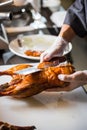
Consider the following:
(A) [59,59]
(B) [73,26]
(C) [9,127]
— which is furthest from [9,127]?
(B) [73,26]

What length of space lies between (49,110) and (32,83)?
11 cm

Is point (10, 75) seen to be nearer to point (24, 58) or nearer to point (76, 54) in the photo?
point (24, 58)

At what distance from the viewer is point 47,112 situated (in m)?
0.94

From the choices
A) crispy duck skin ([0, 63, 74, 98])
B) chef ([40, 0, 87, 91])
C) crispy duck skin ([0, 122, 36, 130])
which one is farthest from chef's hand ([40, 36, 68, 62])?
crispy duck skin ([0, 122, 36, 130])

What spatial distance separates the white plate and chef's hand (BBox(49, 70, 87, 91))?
0.97 ft

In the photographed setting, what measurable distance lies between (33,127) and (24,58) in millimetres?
497

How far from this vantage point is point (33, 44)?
1.38m

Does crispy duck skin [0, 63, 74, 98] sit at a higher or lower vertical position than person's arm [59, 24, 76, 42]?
lower

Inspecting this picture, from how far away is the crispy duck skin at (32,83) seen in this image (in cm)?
95

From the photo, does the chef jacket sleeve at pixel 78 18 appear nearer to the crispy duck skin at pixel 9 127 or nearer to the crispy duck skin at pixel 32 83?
the crispy duck skin at pixel 32 83

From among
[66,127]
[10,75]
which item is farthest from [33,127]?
[10,75]

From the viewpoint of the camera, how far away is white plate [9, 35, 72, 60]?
1282 millimetres

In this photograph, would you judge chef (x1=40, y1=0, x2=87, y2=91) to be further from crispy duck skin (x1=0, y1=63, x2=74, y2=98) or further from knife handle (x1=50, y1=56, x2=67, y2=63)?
crispy duck skin (x1=0, y1=63, x2=74, y2=98)

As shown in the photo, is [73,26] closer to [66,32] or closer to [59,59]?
[66,32]
